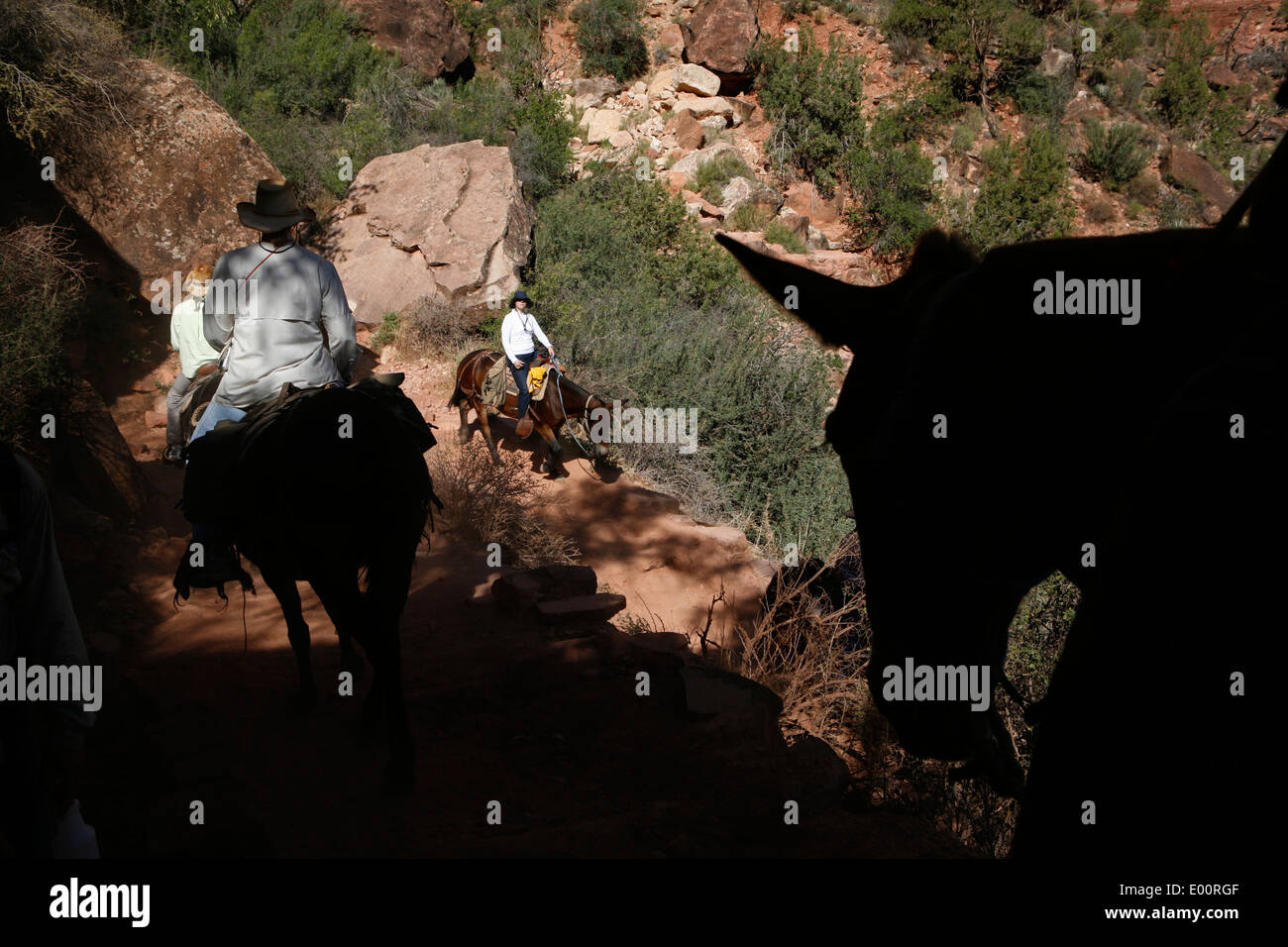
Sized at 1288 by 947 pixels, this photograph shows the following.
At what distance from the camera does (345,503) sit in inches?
162

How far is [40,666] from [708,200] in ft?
82.1

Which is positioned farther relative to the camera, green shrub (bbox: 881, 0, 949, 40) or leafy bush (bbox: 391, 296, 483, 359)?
green shrub (bbox: 881, 0, 949, 40)

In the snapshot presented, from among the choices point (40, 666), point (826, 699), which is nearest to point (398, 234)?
point (826, 699)

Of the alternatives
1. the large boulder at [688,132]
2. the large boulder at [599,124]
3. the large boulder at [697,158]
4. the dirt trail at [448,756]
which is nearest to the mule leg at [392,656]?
the dirt trail at [448,756]

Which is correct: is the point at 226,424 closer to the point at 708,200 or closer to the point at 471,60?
the point at 708,200

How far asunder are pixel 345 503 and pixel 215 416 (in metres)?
1.58

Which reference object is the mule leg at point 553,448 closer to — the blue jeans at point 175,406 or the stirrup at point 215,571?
the blue jeans at point 175,406

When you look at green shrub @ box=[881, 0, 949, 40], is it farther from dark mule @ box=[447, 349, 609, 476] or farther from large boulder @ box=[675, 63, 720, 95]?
dark mule @ box=[447, 349, 609, 476]

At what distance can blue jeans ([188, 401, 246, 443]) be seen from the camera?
499 cm

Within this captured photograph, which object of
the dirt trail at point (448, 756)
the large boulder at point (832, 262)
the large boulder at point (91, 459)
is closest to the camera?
the dirt trail at point (448, 756)

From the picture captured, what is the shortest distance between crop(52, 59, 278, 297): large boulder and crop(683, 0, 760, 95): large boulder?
780 inches

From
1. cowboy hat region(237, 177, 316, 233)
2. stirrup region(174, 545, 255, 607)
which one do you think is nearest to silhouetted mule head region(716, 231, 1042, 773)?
cowboy hat region(237, 177, 316, 233)

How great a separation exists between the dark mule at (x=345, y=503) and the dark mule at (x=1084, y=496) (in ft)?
9.85

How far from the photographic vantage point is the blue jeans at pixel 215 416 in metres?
4.99
